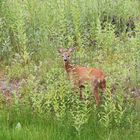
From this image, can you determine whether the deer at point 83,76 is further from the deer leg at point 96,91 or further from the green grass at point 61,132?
the green grass at point 61,132

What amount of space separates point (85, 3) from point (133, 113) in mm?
3470

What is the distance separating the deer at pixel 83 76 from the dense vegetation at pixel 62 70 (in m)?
0.11

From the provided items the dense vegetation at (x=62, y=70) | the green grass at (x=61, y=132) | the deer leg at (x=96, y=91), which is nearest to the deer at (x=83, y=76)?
the deer leg at (x=96, y=91)

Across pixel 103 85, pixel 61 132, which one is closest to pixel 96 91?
pixel 103 85

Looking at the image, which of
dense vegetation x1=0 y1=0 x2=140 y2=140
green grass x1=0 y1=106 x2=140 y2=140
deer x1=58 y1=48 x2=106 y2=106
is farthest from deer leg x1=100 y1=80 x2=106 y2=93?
green grass x1=0 y1=106 x2=140 y2=140

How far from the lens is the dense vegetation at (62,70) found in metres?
6.50

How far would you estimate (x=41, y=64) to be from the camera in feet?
26.4

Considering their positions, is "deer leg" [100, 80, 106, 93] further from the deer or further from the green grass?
the green grass

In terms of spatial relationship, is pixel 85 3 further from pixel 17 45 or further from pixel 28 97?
pixel 28 97

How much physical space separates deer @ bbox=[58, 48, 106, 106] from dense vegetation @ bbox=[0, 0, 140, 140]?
0.11 metres

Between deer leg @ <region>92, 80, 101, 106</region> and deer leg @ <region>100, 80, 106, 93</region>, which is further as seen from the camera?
deer leg @ <region>100, 80, 106, 93</region>

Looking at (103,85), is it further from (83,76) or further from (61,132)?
(61,132)

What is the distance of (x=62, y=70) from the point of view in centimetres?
795

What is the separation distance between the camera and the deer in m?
7.16
